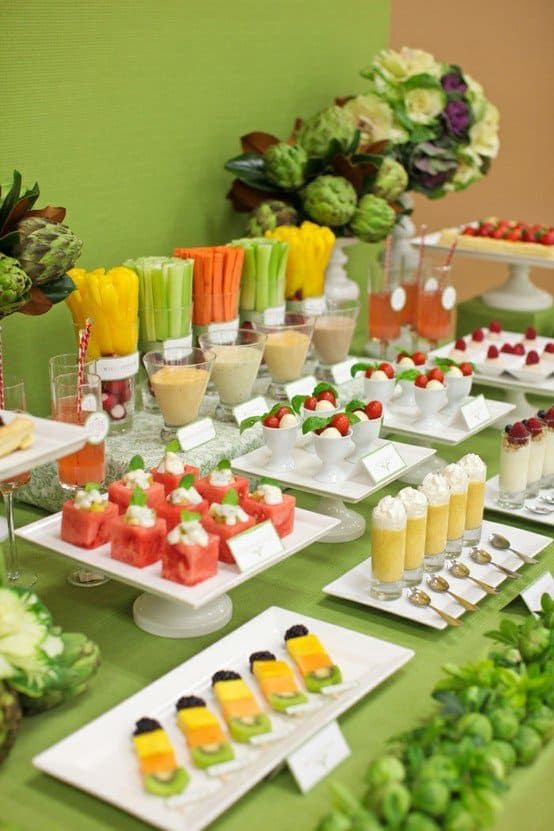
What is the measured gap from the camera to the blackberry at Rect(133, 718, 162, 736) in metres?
1.33

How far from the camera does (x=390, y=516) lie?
66.4 inches

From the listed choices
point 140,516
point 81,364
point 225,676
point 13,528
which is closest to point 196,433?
point 81,364

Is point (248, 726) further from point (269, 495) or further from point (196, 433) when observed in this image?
point (196, 433)

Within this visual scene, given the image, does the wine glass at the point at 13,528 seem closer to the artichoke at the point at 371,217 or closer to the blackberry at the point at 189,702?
the blackberry at the point at 189,702

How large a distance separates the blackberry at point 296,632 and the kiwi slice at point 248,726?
0.65 feet

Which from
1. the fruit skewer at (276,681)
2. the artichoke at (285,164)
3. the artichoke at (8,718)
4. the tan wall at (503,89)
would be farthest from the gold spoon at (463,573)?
the tan wall at (503,89)

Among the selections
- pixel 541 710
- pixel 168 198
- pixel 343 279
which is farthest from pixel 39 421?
pixel 343 279

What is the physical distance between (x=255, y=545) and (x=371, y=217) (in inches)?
58.7

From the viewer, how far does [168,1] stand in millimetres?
2523

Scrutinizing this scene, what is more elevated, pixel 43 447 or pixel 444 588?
pixel 43 447

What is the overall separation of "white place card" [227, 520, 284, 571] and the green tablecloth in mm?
182

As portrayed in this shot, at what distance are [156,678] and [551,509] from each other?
3.11ft

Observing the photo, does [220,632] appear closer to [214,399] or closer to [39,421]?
[39,421]

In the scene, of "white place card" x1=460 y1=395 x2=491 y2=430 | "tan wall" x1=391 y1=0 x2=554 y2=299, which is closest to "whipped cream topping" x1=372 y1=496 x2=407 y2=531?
"white place card" x1=460 y1=395 x2=491 y2=430
